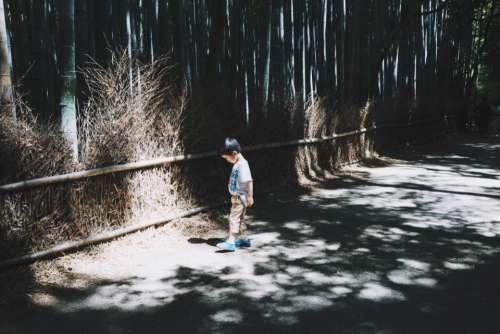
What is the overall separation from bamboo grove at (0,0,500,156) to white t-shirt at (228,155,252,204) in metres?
1.57

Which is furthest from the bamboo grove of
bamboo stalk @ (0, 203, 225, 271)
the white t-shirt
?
the white t-shirt

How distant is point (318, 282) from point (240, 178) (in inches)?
51.3

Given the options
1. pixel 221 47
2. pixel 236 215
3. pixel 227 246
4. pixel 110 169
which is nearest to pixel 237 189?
pixel 236 215

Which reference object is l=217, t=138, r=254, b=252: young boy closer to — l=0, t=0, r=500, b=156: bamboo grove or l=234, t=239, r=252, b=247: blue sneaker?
l=234, t=239, r=252, b=247: blue sneaker

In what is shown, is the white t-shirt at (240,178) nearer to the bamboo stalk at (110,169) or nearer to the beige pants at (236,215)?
the beige pants at (236,215)

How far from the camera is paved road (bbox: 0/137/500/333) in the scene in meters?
3.21

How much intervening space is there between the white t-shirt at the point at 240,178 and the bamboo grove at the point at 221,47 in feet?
5.15

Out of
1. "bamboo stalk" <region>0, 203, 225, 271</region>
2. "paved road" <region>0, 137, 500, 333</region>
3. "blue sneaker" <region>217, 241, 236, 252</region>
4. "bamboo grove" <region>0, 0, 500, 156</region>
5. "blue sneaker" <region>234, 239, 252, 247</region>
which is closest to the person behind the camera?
"paved road" <region>0, 137, 500, 333</region>

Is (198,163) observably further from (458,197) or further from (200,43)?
(458,197)

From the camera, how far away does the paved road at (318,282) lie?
321 cm

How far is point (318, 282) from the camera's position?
391cm

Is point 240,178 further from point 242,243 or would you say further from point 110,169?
point 110,169

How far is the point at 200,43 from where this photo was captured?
7.41 meters

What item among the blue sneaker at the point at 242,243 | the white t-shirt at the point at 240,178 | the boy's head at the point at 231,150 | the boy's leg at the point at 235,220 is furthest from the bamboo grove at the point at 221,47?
the blue sneaker at the point at 242,243
